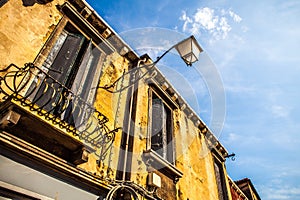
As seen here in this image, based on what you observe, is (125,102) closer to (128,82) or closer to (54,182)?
(128,82)

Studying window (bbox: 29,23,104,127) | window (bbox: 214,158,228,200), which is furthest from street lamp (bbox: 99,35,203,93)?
window (bbox: 214,158,228,200)

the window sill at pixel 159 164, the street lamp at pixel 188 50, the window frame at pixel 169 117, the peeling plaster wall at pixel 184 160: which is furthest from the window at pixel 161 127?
the street lamp at pixel 188 50

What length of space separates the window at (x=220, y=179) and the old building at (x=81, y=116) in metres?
1.27

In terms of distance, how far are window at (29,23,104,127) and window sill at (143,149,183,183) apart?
1.99 meters

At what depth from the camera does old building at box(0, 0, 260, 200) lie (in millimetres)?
3184

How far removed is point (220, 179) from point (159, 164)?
20.0 feet

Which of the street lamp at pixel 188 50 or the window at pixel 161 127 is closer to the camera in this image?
the street lamp at pixel 188 50

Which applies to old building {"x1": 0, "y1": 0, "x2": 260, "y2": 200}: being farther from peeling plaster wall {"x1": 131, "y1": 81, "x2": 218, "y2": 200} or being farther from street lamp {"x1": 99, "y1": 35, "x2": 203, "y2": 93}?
street lamp {"x1": 99, "y1": 35, "x2": 203, "y2": 93}

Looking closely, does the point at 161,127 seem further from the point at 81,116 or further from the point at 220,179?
the point at 220,179

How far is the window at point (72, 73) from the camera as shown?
4234 mm

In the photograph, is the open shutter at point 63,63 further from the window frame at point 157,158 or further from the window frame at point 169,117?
the window frame at point 169,117

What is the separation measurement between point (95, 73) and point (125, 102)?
3.75 feet

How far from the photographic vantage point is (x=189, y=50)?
575cm

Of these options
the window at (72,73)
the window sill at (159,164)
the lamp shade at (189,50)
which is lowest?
the window sill at (159,164)
